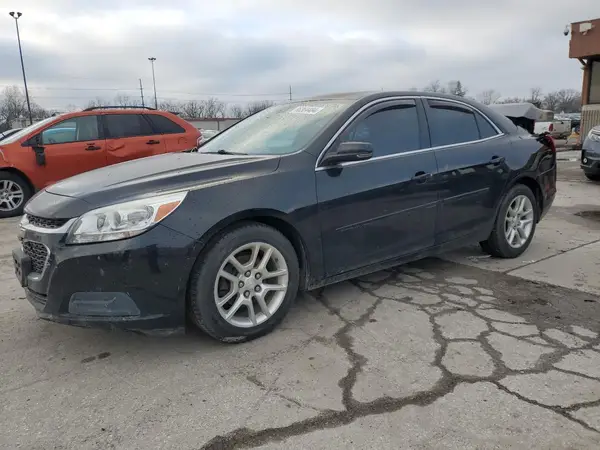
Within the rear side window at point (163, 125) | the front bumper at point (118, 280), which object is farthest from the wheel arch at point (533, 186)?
the rear side window at point (163, 125)

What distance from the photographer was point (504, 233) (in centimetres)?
486

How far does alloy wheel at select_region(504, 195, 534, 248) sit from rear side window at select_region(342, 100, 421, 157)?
145cm

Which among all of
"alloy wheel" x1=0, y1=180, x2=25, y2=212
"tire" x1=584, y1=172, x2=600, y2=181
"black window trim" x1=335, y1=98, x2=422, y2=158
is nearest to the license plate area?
"black window trim" x1=335, y1=98, x2=422, y2=158

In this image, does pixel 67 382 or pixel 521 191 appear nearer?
pixel 67 382

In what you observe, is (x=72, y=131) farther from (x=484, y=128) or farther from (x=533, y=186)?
(x=533, y=186)

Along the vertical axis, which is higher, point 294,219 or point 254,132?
point 254,132

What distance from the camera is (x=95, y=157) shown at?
818cm

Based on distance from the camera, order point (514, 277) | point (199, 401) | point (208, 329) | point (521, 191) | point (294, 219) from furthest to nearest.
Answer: point (521, 191)
point (514, 277)
point (294, 219)
point (208, 329)
point (199, 401)

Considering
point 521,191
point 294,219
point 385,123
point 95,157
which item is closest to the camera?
point 294,219

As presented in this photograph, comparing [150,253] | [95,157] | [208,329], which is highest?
[95,157]

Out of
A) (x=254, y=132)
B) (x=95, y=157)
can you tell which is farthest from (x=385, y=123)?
(x=95, y=157)

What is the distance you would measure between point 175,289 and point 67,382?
0.78m

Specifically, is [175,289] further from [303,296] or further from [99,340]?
[303,296]

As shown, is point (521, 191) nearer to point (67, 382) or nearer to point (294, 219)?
point (294, 219)
